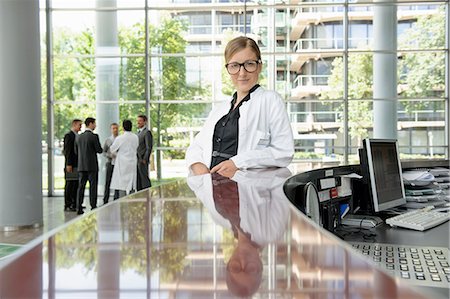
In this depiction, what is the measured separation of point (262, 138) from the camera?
2.15 meters

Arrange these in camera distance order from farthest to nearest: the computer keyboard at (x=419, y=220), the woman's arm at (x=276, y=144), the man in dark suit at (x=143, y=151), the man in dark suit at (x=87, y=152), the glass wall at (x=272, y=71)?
the glass wall at (x=272, y=71), the man in dark suit at (x=143, y=151), the man in dark suit at (x=87, y=152), the computer keyboard at (x=419, y=220), the woman's arm at (x=276, y=144)

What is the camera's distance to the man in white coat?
9062 mm

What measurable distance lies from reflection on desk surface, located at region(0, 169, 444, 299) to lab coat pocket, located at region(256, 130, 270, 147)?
3.92ft

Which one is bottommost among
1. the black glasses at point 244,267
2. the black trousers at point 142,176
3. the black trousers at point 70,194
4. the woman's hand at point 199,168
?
the black trousers at point 70,194

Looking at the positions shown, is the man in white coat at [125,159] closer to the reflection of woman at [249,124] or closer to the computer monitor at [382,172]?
the computer monitor at [382,172]

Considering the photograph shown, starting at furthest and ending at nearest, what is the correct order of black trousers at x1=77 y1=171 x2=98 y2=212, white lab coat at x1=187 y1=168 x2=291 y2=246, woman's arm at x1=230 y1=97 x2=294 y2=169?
black trousers at x1=77 y1=171 x2=98 y2=212, woman's arm at x1=230 y1=97 x2=294 y2=169, white lab coat at x1=187 y1=168 x2=291 y2=246

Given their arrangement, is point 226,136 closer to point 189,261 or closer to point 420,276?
point 420,276

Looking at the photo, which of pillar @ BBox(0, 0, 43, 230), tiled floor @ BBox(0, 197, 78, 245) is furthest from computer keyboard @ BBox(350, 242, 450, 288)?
pillar @ BBox(0, 0, 43, 230)

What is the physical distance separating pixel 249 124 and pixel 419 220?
118 cm

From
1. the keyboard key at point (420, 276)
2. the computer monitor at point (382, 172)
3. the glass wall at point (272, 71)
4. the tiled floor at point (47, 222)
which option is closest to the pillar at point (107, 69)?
the glass wall at point (272, 71)

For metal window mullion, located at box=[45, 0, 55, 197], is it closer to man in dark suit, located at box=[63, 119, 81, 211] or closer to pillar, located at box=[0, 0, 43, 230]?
man in dark suit, located at box=[63, 119, 81, 211]

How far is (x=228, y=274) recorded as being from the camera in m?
0.53

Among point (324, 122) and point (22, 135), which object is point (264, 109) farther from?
point (324, 122)

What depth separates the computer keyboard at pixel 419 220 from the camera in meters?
2.68
